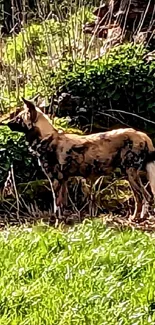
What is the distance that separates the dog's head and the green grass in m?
1.55

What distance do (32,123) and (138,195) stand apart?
4.21 feet

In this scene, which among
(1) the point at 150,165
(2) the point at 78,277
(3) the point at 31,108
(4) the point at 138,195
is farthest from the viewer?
(4) the point at 138,195

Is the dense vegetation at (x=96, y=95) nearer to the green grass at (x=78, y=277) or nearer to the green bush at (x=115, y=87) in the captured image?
the green bush at (x=115, y=87)

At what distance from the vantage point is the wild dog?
738 cm

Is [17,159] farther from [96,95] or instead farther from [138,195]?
[138,195]

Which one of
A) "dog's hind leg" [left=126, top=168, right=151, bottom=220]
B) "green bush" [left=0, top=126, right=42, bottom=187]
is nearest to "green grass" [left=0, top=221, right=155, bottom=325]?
"dog's hind leg" [left=126, top=168, right=151, bottom=220]

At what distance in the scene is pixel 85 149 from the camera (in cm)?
745

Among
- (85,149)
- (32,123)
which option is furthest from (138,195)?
(32,123)

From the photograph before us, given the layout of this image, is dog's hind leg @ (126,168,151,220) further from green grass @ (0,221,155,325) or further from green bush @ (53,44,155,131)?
green grass @ (0,221,155,325)

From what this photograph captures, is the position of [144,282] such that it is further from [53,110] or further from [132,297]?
[53,110]

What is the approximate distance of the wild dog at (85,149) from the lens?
7383 mm

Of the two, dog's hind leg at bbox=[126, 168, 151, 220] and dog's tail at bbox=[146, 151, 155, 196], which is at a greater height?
dog's tail at bbox=[146, 151, 155, 196]

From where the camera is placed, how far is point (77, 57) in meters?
9.61

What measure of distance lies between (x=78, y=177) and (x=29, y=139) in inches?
28.0
